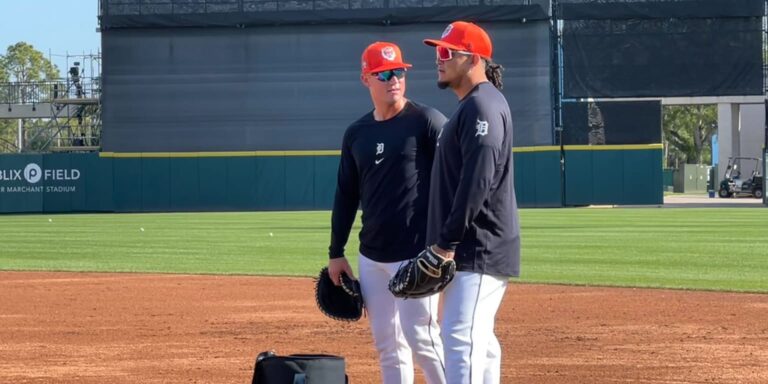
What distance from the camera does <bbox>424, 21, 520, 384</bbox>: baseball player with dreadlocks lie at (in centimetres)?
475

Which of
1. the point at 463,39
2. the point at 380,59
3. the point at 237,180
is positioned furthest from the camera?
the point at 237,180

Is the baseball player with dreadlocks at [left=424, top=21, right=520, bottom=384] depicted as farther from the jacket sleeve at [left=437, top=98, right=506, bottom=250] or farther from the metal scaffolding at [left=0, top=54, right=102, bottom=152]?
the metal scaffolding at [left=0, top=54, right=102, bottom=152]

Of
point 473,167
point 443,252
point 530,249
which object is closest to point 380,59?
point 473,167

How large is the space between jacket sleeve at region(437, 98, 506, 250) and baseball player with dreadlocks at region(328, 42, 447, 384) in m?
0.97

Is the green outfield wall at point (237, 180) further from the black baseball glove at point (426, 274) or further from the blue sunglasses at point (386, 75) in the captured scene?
the black baseball glove at point (426, 274)

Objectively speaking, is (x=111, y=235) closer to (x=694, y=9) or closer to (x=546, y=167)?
(x=546, y=167)

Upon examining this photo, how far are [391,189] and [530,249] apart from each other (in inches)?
565

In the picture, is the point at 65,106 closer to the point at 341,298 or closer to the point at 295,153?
the point at 295,153

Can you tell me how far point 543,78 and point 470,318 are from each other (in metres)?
39.7

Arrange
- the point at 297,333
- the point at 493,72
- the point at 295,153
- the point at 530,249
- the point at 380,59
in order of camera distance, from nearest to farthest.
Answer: the point at 493,72 < the point at 380,59 < the point at 297,333 < the point at 530,249 < the point at 295,153

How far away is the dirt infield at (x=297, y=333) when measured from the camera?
7961 millimetres

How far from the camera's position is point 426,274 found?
481cm

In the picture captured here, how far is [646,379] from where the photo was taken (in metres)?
7.52

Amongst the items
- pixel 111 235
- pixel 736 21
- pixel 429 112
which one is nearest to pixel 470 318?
pixel 429 112
